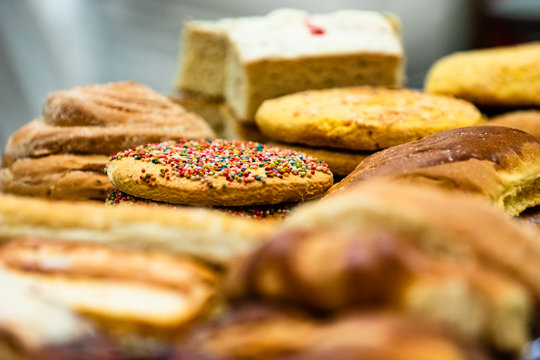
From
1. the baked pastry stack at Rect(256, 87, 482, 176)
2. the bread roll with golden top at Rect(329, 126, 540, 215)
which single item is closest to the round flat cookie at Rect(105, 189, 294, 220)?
the bread roll with golden top at Rect(329, 126, 540, 215)

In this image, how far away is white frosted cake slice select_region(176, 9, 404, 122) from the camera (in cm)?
298

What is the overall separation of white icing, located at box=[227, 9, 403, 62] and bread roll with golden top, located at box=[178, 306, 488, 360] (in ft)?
7.04

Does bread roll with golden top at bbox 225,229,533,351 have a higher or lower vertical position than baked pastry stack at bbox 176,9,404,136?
higher

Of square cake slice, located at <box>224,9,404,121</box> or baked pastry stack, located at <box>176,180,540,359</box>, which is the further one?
square cake slice, located at <box>224,9,404,121</box>


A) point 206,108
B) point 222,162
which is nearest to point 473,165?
point 222,162

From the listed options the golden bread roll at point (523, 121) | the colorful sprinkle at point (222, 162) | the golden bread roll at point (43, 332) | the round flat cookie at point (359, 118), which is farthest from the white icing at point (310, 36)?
the golden bread roll at point (43, 332)

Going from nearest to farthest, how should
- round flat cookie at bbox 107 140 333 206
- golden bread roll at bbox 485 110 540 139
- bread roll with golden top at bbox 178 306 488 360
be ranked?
1. bread roll with golden top at bbox 178 306 488 360
2. round flat cookie at bbox 107 140 333 206
3. golden bread roll at bbox 485 110 540 139

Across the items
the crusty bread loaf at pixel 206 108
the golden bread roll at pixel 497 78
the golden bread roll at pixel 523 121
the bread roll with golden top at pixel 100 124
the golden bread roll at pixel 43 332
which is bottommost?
the crusty bread loaf at pixel 206 108

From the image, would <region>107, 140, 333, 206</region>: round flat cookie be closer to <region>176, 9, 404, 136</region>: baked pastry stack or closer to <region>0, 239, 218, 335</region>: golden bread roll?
<region>0, 239, 218, 335</region>: golden bread roll

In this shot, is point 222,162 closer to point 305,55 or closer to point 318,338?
point 318,338

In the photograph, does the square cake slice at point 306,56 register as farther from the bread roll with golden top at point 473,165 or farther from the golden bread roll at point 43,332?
the golden bread roll at point 43,332

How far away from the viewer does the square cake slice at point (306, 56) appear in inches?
117

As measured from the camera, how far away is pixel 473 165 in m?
1.60

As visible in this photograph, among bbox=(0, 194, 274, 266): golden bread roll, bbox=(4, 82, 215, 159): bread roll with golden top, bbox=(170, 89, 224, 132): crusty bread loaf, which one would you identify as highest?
bbox=(0, 194, 274, 266): golden bread roll
